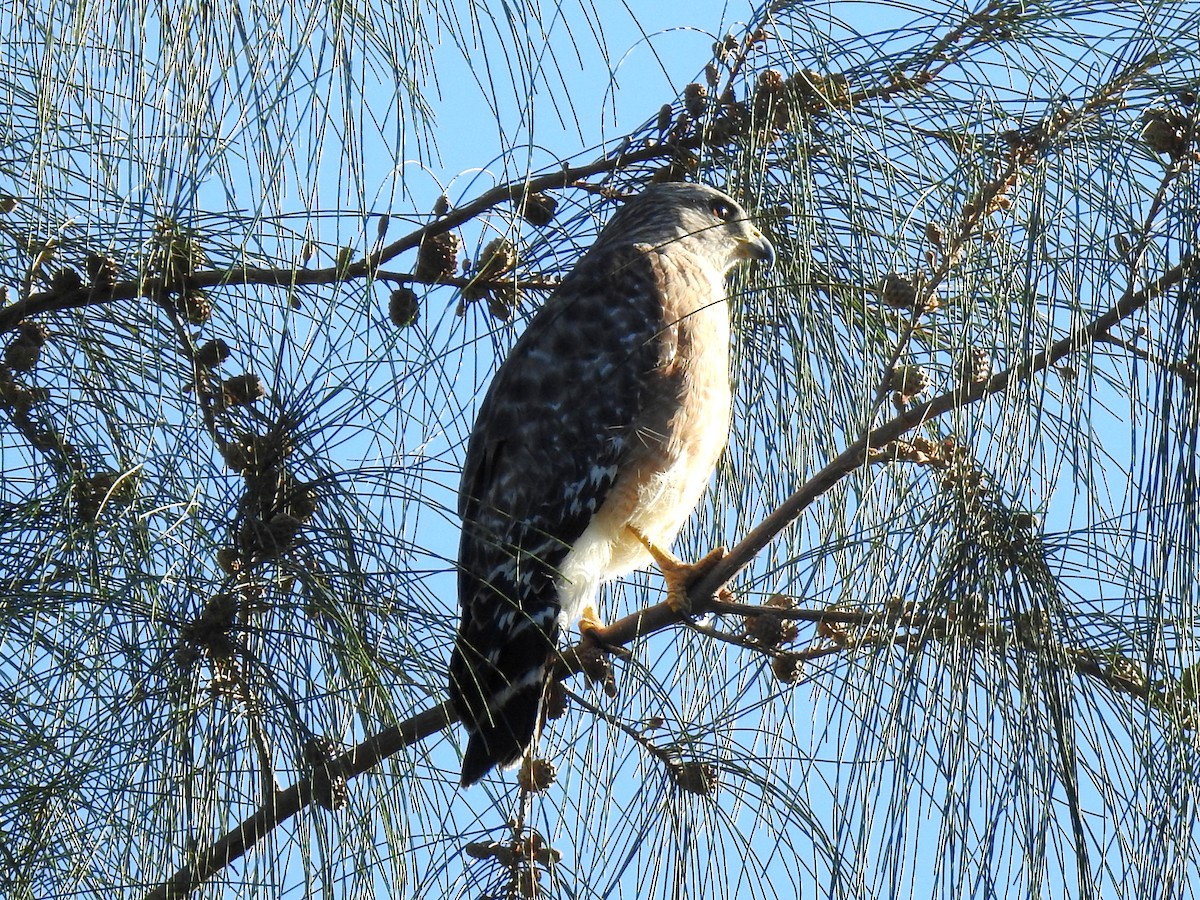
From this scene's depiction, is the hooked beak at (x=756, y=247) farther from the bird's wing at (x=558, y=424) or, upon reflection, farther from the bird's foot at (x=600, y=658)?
the bird's foot at (x=600, y=658)

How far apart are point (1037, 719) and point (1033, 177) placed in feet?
2.49

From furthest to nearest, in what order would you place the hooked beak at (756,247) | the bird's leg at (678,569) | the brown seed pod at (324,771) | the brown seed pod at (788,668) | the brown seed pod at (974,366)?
the hooked beak at (756,247), the bird's leg at (678,569), the brown seed pod at (788,668), the brown seed pod at (324,771), the brown seed pod at (974,366)

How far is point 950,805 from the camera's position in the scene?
2.34 meters

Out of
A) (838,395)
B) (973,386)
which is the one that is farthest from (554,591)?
(973,386)

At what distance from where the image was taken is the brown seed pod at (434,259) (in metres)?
2.86

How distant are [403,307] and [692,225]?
1301mm

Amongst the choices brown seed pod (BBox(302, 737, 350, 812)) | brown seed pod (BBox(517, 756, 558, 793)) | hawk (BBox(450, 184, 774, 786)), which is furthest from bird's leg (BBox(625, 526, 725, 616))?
brown seed pod (BBox(302, 737, 350, 812))

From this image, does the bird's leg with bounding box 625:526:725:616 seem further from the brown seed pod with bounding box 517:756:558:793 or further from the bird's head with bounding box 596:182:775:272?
the bird's head with bounding box 596:182:775:272

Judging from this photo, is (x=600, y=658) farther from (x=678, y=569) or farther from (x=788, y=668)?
(x=678, y=569)

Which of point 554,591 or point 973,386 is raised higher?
point 554,591

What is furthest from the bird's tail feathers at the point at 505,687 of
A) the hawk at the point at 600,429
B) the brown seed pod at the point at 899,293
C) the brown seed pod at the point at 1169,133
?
the brown seed pod at the point at 1169,133

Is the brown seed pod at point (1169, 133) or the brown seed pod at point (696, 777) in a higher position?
the brown seed pod at point (1169, 133)

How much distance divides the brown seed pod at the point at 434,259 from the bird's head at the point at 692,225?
1.67 ft

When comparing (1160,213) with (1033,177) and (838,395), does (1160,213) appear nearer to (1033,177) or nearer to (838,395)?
(1033,177)
